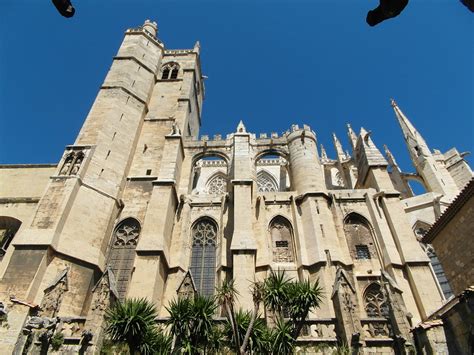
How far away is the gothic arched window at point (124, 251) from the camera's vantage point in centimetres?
1491

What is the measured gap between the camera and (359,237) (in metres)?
16.6

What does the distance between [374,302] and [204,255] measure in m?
8.39

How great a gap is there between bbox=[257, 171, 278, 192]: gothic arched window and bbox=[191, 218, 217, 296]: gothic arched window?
1225cm

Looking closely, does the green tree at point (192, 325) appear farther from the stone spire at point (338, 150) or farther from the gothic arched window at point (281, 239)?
the stone spire at point (338, 150)

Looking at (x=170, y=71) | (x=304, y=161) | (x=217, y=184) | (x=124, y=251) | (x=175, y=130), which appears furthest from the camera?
(x=217, y=184)

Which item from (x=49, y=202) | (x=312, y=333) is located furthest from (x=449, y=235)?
(x=49, y=202)

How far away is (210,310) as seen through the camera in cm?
859

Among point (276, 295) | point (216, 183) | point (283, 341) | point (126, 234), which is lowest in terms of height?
point (283, 341)

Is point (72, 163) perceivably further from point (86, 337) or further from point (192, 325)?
point (192, 325)

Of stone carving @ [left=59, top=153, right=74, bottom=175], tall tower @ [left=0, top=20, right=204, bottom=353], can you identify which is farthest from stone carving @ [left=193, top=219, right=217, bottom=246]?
stone carving @ [left=59, top=153, right=74, bottom=175]

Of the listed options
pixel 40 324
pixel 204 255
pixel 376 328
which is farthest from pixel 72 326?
pixel 376 328

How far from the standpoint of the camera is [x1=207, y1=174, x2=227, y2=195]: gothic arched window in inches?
A: 1111

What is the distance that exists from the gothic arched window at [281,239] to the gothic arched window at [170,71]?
17093mm

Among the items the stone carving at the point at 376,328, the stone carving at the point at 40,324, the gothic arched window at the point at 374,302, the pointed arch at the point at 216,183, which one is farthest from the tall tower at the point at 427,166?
the stone carving at the point at 40,324
